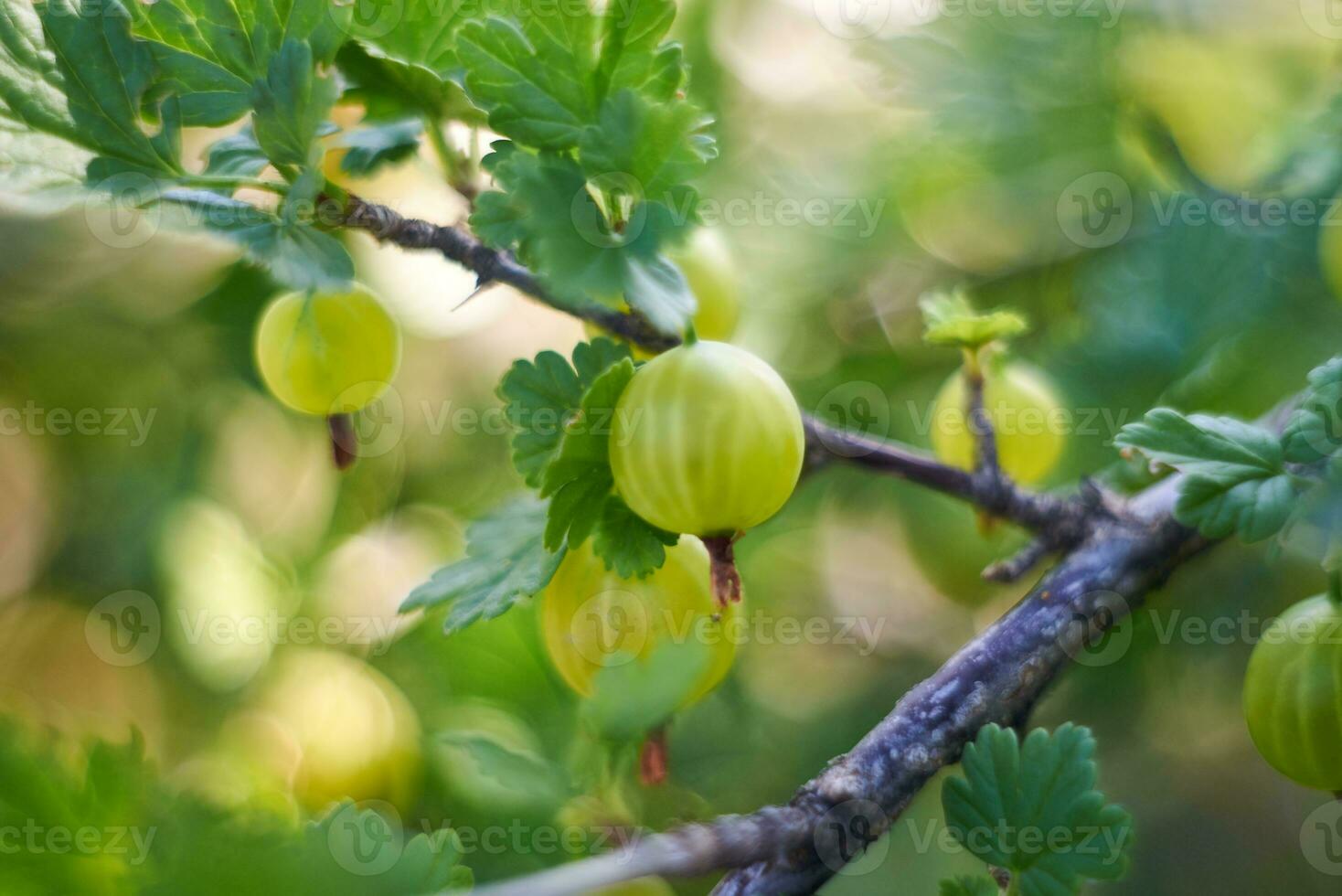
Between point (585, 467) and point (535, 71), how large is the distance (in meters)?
0.13

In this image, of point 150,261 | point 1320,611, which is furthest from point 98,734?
point 150,261

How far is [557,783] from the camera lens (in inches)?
16.8

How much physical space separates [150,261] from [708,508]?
0.83 meters

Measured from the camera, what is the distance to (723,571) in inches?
13.7

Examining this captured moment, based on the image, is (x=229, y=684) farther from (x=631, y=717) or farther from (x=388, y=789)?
(x=631, y=717)
